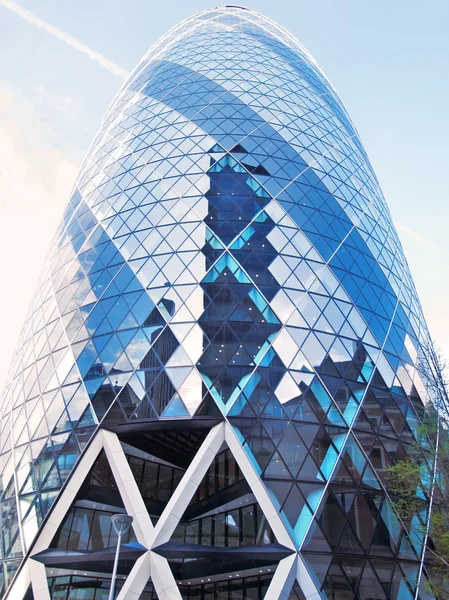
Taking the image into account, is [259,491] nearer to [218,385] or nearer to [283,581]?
[283,581]

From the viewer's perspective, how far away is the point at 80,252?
86.7 ft

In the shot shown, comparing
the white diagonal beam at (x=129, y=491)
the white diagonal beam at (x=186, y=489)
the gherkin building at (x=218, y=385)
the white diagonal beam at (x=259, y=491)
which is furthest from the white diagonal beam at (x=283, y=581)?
the white diagonal beam at (x=129, y=491)

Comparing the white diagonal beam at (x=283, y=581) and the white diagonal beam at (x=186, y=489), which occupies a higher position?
the white diagonal beam at (x=186, y=489)

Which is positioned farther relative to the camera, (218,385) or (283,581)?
(218,385)

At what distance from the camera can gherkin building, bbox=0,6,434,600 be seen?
54.1 feet

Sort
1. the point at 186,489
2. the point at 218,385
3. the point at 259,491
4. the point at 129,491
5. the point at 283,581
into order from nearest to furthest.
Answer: the point at 283,581 < the point at 259,491 < the point at 186,489 < the point at 129,491 < the point at 218,385

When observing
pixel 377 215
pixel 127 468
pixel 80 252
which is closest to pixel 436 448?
pixel 127 468

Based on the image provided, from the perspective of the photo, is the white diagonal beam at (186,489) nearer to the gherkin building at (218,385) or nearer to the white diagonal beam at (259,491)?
the gherkin building at (218,385)

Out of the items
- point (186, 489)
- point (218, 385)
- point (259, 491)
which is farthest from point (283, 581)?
point (218, 385)

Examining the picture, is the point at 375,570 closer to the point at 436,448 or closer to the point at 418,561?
the point at 418,561

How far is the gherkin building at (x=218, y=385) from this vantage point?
1648 cm

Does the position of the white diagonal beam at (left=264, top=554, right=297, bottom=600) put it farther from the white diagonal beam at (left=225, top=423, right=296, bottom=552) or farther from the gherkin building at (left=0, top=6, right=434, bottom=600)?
the white diagonal beam at (left=225, top=423, right=296, bottom=552)

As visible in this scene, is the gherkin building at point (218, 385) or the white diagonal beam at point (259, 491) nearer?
the white diagonal beam at point (259, 491)

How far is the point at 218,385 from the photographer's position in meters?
18.4
